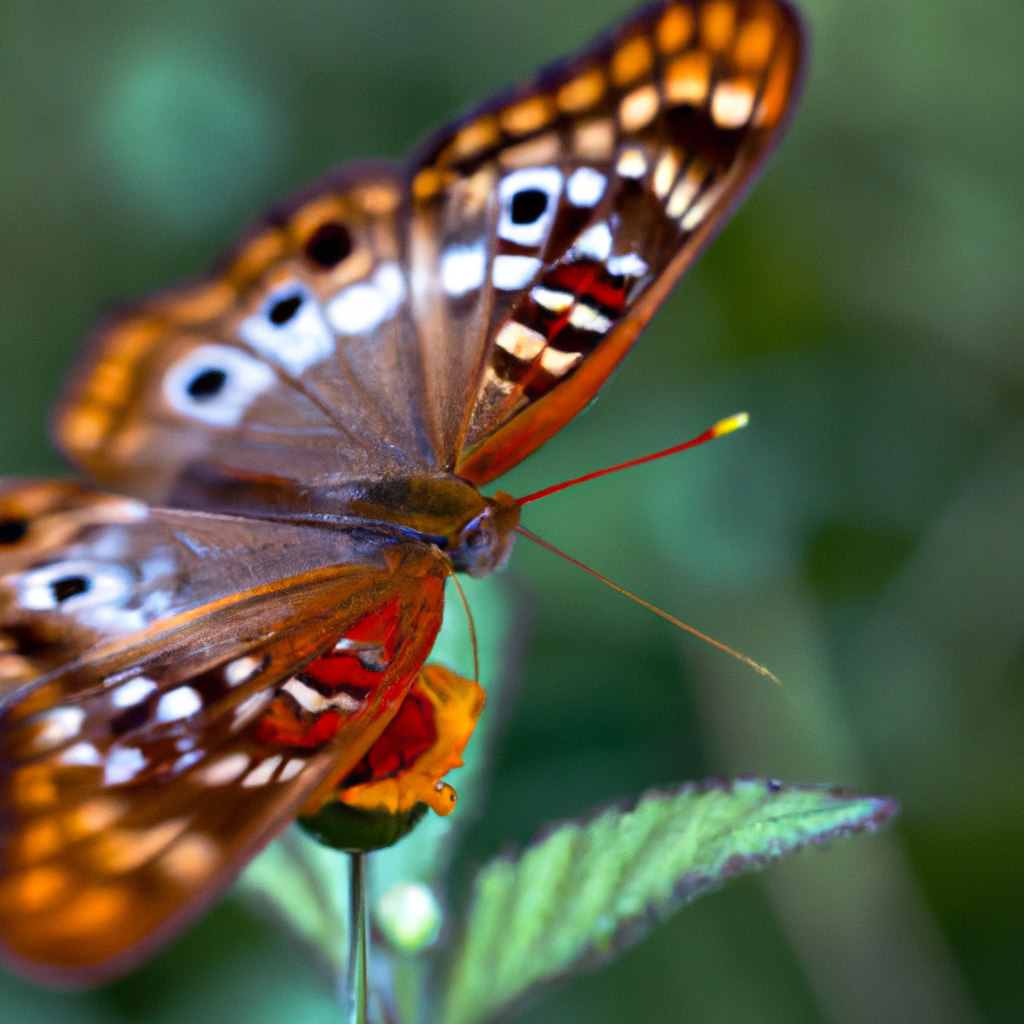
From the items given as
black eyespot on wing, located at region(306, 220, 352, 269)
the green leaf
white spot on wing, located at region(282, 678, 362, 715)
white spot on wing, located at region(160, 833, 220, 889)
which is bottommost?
the green leaf

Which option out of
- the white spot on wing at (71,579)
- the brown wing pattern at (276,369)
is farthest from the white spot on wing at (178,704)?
the brown wing pattern at (276,369)

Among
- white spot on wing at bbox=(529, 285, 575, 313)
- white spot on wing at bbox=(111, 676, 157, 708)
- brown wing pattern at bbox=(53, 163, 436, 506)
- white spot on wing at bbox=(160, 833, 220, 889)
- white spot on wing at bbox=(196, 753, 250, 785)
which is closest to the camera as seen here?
white spot on wing at bbox=(160, 833, 220, 889)

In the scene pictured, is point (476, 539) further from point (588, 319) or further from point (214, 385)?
point (214, 385)

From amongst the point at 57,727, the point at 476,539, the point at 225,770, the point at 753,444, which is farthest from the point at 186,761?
the point at 753,444

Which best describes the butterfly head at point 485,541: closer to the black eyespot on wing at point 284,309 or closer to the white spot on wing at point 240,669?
the white spot on wing at point 240,669

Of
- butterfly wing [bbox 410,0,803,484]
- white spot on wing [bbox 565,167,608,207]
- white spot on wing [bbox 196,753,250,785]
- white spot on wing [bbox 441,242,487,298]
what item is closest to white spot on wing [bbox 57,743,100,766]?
white spot on wing [bbox 196,753,250,785]

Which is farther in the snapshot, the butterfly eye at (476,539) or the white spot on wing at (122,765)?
the butterfly eye at (476,539)

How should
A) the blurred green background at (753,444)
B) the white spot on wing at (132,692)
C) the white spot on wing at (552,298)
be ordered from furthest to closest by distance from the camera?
the blurred green background at (753,444), the white spot on wing at (552,298), the white spot on wing at (132,692)

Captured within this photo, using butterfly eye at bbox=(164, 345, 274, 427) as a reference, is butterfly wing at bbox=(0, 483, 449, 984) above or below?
below

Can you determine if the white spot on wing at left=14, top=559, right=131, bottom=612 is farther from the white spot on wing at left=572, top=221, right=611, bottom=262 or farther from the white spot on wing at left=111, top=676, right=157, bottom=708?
the white spot on wing at left=572, top=221, right=611, bottom=262
